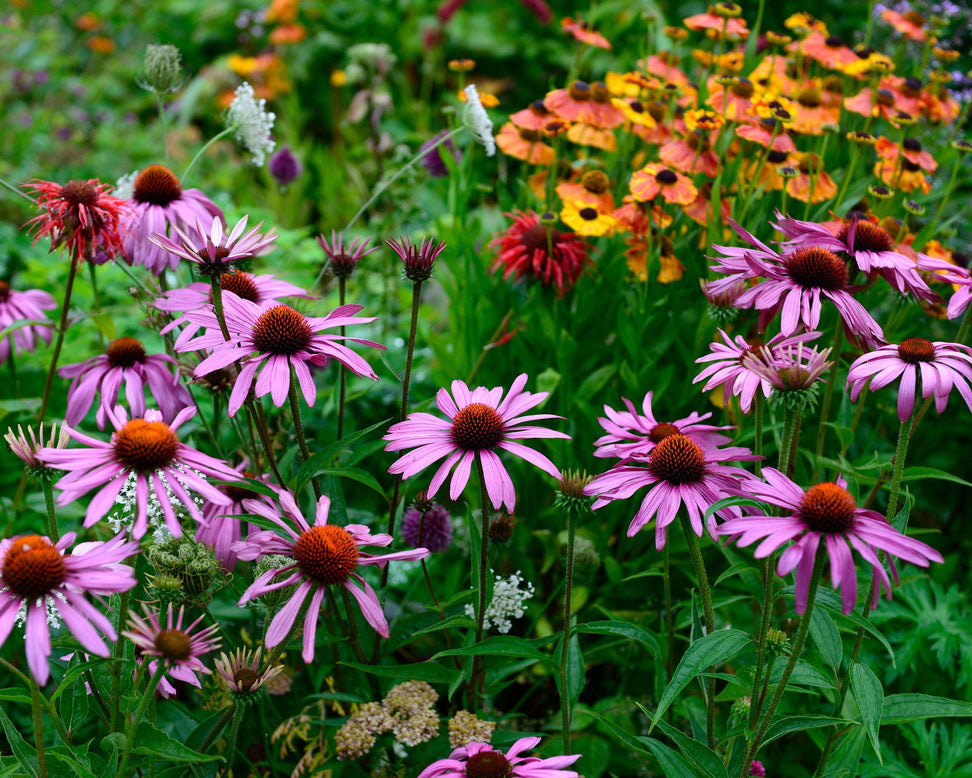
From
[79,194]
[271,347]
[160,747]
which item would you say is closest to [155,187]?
[79,194]

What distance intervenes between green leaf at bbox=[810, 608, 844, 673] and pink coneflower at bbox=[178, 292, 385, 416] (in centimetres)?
65

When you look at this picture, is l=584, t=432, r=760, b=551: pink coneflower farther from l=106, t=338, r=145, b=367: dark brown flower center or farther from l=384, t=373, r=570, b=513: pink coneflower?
l=106, t=338, r=145, b=367: dark brown flower center

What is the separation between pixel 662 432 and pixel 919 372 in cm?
35

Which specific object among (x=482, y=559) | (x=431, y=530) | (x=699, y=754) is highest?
(x=482, y=559)

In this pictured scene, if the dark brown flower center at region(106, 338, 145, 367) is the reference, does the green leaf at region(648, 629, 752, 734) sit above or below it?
below

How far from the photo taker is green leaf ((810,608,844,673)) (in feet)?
3.54

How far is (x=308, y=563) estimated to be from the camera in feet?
3.39

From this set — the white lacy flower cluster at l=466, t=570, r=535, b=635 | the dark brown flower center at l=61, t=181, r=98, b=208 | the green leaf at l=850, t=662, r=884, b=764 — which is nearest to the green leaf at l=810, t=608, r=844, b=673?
the green leaf at l=850, t=662, r=884, b=764

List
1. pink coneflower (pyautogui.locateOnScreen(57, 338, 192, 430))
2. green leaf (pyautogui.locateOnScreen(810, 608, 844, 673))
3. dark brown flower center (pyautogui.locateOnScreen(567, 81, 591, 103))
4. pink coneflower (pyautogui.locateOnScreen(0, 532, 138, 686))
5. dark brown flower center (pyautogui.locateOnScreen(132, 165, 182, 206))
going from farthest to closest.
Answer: dark brown flower center (pyautogui.locateOnScreen(567, 81, 591, 103)), dark brown flower center (pyautogui.locateOnScreen(132, 165, 182, 206)), pink coneflower (pyautogui.locateOnScreen(57, 338, 192, 430)), green leaf (pyautogui.locateOnScreen(810, 608, 844, 673)), pink coneflower (pyautogui.locateOnScreen(0, 532, 138, 686))

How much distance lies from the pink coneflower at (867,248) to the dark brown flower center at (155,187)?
43.3 inches

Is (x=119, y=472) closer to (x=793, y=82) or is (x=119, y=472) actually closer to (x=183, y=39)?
(x=793, y=82)

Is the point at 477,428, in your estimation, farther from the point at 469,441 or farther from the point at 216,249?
the point at 216,249

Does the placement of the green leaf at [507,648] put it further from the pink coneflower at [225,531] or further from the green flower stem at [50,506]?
the green flower stem at [50,506]

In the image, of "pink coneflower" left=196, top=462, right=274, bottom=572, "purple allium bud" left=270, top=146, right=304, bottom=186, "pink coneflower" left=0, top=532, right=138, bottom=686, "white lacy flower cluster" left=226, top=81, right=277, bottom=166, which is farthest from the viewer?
"purple allium bud" left=270, top=146, right=304, bottom=186
